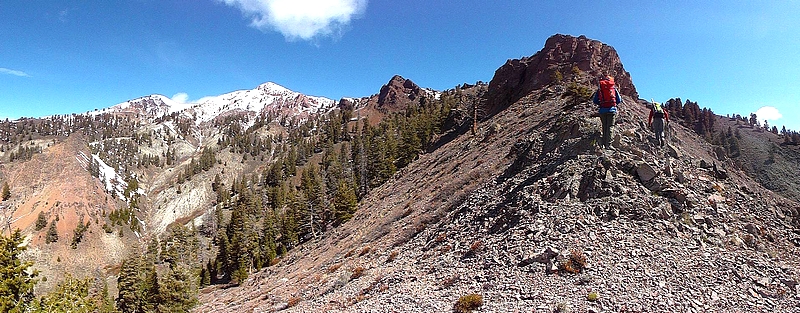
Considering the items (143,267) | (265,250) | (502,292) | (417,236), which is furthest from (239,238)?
(502,292)

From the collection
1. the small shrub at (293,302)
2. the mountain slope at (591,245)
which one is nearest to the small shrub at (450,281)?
the mountain slope at (591,245)

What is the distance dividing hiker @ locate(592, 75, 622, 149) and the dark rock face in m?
43.4

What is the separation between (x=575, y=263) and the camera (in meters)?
15.1

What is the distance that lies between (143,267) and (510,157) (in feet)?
158

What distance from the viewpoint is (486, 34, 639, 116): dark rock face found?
6725 centimetres

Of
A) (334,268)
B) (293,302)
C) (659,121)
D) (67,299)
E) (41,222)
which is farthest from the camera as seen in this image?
(41,222)

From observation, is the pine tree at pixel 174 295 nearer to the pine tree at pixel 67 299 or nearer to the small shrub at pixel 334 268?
the small shrub at pixel 334 268

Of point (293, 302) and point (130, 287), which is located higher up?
point (293, 302)

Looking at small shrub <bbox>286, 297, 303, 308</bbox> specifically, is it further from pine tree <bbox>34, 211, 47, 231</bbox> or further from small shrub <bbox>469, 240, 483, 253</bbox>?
pine tree <bbox>34, 211, 47, 231</bbox>

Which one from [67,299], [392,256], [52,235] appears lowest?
[52,235]

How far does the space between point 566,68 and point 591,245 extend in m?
62.1

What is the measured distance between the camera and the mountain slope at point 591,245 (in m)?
13.4

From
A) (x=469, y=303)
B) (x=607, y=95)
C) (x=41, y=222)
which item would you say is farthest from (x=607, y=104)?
(x=41, y=222)

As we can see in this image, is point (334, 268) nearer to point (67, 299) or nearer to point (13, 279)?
point (67, 299)
